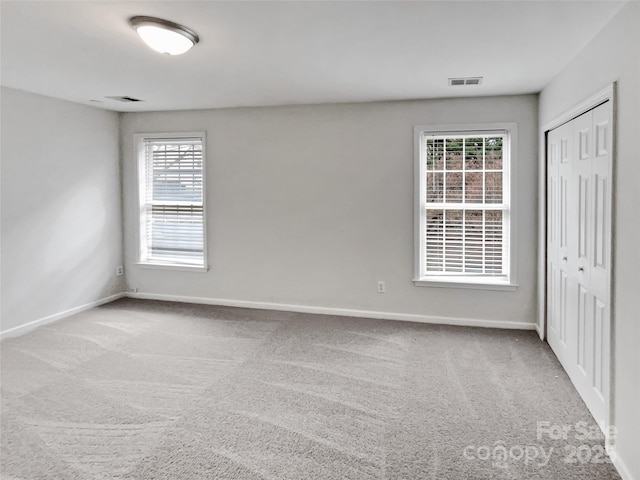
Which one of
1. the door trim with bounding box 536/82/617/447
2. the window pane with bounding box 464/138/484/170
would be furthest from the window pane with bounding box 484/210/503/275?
the window pane with bounding box 464/138/484/170

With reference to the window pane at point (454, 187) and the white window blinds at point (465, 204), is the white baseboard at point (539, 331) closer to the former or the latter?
the white window blinds at point (465, 204)

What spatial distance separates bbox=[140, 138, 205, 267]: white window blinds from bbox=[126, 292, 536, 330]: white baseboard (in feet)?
1.51

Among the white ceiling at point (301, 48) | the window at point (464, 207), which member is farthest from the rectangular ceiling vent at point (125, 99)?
the window at point (464, 207)

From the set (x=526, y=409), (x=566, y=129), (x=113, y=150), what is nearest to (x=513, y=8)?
(x=566, y=129)

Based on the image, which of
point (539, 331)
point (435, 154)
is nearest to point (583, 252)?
point (539, 331)

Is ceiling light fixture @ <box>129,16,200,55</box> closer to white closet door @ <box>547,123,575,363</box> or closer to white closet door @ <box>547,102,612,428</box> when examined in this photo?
white closet door @ <box>547,102,612,428</box>

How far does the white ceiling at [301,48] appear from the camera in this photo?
234 centimetres

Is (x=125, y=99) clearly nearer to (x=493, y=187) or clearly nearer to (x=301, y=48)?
(x=301, y=48)

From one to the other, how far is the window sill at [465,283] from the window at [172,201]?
8.71ft

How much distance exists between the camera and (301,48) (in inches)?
115

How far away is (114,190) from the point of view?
18.0 feet

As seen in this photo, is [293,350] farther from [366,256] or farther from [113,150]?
[113,150]

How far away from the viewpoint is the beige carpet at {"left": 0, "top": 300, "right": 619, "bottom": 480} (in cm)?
225

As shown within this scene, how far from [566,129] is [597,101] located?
81 centimetres
